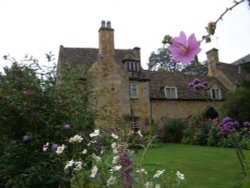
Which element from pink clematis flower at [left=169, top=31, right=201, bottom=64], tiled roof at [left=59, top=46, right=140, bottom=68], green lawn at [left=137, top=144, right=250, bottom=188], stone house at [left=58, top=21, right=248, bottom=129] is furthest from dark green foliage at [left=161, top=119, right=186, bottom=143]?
pink clematis flower at [left=169, top=31, right=201, bottom=64]

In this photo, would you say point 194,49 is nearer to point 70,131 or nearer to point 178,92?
point 70,131

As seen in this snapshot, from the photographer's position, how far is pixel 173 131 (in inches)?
1077

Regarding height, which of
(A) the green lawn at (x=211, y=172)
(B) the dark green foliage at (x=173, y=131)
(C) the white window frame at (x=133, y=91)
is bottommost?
(A) the green lawn at (x=211, y=172)

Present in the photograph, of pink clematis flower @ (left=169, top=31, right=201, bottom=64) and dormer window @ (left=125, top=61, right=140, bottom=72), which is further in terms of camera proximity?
dormer window @ (left=125, top=61, right=140, bottom=72)

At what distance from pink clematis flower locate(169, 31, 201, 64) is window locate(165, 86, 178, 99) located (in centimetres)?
3156

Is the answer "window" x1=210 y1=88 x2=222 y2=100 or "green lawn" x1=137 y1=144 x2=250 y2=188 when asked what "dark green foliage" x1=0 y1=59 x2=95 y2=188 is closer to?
"green lawn" x1=137 y1=144 x2=250 y2=188

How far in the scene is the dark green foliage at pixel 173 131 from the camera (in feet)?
88.9

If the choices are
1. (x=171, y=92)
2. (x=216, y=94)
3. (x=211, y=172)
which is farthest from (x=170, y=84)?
(x=211, y=172)

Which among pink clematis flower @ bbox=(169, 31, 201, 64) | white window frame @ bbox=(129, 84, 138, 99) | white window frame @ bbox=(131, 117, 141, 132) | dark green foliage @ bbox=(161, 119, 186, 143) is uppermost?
white window frame @ bbox=(129, 84, 138, 99)

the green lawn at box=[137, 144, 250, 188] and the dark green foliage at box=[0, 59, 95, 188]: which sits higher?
the dark green foliage at box=[0, 59, 95, 188]

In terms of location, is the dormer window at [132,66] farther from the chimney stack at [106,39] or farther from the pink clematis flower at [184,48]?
the pink clematis flower at [184,48]

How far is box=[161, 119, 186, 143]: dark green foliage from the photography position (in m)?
27.1

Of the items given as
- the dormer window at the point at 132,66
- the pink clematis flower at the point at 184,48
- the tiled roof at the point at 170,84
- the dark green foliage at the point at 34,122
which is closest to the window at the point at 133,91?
the dormer window at the point at 132,66

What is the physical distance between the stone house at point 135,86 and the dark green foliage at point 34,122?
18848 millimetres
